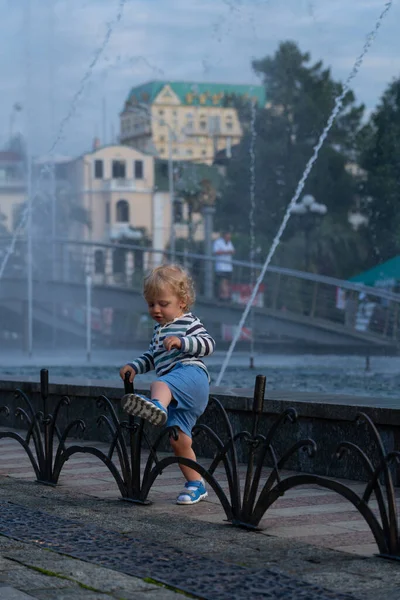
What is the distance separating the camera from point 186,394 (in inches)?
247

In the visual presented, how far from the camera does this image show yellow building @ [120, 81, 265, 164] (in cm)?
4447

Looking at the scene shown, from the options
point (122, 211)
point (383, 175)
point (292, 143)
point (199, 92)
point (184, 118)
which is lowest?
point (122, 211)

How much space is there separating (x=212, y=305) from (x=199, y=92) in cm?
1441

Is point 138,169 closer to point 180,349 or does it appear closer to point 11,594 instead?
point 180,349

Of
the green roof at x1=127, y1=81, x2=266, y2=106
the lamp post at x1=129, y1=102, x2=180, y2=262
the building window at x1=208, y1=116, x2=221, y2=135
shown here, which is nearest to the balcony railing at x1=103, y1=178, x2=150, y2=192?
the lamp post at x1=129, y1=102, x2=180, y2=262

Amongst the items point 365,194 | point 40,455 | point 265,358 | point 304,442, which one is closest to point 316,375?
point 265,358

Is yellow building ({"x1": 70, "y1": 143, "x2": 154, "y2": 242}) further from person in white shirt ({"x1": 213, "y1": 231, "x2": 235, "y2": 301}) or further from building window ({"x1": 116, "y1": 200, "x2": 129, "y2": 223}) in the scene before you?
person in white shirt ({"x1": 213, "y1": 231, "x2": 235, "y2": 301})

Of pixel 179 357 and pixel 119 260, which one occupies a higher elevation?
pixel 119 260

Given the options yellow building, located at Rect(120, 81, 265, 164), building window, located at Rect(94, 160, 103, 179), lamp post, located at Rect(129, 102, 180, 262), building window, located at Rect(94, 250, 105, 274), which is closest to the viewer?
building window, located at Rect(94, 250, 105, 274)

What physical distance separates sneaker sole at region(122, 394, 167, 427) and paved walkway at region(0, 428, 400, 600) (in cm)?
47

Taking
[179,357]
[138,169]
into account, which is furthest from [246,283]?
[179,357]

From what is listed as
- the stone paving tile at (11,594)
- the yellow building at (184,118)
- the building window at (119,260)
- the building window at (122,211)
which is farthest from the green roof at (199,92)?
the stone paving tile at (11,594)

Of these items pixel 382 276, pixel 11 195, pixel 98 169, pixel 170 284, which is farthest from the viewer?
pixel 98 169

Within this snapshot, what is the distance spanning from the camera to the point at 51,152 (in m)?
33.0
